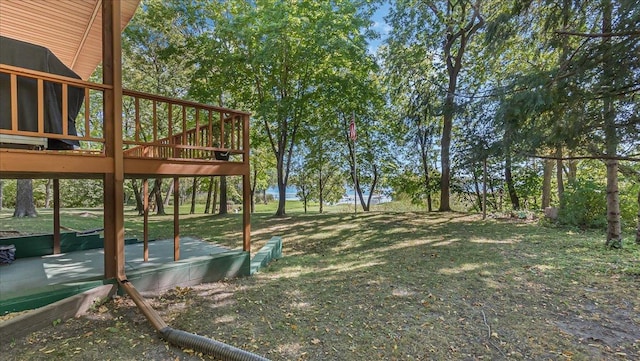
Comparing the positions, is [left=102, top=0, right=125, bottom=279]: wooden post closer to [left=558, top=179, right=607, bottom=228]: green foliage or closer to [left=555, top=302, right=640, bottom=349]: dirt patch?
[left=555, top=302, right=640, bottom=349]: dirt patch

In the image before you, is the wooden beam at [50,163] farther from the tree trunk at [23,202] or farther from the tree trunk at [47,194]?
the tree trunk at [47,194]

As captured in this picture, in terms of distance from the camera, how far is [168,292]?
11.4 feet

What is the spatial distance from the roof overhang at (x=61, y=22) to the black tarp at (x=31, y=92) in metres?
0.90

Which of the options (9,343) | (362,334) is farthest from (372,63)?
(9,343)

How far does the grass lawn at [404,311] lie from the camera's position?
233cm

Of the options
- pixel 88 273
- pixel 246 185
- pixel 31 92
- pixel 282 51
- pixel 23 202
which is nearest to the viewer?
pixel 31 92

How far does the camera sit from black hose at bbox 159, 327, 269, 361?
6.72 ft

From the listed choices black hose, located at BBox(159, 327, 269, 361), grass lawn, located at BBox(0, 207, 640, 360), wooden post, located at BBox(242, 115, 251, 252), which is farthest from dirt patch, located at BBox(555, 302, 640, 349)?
wooden post, located at BBox(242, 115, 251, 252)

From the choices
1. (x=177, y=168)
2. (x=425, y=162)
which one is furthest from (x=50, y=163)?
(x=425, y=162)

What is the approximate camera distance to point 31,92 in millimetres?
2896

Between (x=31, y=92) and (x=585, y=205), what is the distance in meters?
9.62

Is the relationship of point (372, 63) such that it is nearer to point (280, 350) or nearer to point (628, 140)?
point (628, 140)

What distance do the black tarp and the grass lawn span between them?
182 centimetres

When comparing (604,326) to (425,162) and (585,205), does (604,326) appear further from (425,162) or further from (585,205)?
(425,162)
